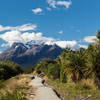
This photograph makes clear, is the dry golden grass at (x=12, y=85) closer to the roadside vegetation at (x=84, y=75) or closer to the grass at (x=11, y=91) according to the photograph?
the grass at (x=11, y=91)

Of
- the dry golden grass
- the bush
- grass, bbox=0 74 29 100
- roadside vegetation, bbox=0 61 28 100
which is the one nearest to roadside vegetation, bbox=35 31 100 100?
grass, bbox=0 74 29 100

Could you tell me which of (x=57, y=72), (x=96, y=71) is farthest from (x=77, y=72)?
(x=57, y=72)

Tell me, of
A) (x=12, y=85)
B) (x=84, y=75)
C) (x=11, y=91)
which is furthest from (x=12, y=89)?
(x=84, y=75)

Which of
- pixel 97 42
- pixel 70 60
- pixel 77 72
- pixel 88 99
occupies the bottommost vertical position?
pixel 88 99

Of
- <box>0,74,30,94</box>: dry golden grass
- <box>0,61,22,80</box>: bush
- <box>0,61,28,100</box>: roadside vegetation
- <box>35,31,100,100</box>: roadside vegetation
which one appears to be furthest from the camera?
<box>0,61,22,80</box>: bush

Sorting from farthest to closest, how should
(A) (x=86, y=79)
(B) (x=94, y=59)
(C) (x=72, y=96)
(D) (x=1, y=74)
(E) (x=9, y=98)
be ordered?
(D) (x=1, y=74) < (A) (x=86, y=79) < (B) (x=94, y=59) < (C) (x=72, y=96) < (E) (x=9, y=98)

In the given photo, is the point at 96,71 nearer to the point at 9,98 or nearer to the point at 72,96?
the point at 72,96

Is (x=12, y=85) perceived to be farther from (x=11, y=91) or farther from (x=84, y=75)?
(x=84, y=75)

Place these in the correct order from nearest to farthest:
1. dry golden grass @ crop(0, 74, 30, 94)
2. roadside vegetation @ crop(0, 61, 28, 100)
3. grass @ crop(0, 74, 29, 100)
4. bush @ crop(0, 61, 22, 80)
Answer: grass @ crop(0, 74, 29, 100), roadside vegetation @ crop(0, 61, 28, 100), dry golden grass @ crop(0, 74, 30, 94), bush @ crop(0, 61, 22, 80)

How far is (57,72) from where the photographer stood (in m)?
30.8

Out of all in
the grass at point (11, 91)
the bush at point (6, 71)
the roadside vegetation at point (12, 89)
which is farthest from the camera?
the bush at point (6, 71)

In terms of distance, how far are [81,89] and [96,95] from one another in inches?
93.3

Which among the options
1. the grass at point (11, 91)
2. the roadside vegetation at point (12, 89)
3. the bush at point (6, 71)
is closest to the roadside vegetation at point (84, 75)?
the grass at point (11, 91)

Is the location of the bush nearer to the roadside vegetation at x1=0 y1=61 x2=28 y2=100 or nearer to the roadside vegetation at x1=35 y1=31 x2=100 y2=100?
the roadside vegetation at x1=0 y1=61 x2=28 y2=100
